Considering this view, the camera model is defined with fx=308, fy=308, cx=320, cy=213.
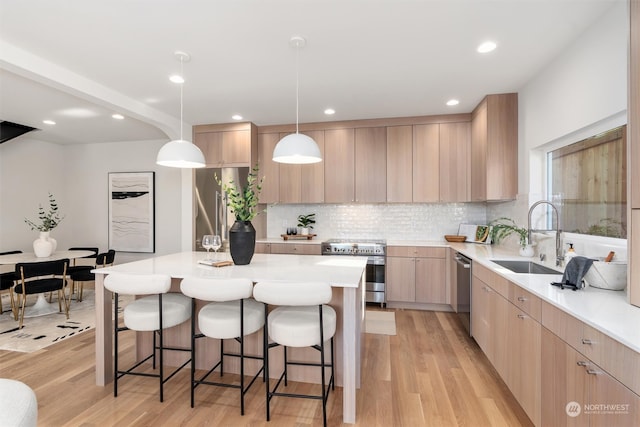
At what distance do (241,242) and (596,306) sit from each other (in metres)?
2.22

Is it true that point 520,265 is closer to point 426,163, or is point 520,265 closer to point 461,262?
point 461,262

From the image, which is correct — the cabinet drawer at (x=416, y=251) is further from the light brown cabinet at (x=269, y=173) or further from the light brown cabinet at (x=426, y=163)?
the light brown cabinet at (x=269, y=173)

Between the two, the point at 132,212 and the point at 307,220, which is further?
the point at 132,212

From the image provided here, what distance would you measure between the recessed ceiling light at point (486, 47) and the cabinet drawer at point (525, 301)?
187 cm

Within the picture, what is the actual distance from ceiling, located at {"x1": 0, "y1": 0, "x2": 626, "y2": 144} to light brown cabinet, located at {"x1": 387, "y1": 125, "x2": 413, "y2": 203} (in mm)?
488

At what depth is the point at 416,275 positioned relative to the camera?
414cm

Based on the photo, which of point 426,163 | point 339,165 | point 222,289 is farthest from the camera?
point 339,165

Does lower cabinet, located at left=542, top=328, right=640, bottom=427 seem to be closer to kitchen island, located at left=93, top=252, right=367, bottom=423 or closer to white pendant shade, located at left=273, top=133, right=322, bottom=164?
A: kitchen island, located at left=93, top=252, right=367, bottom=423

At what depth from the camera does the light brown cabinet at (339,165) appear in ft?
15.0

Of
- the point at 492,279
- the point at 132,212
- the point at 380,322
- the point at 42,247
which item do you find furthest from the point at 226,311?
the point at 132,212

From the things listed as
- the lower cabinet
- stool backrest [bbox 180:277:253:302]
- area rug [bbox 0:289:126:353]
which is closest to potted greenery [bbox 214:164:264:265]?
stool backrest [bbox 180:277:253:302]

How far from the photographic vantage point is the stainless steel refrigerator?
4.56 meters

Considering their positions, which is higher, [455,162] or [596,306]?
[455,162]

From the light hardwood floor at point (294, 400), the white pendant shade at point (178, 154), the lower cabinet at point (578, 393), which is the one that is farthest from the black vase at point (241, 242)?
the lower cabinet at point (578, 393)
